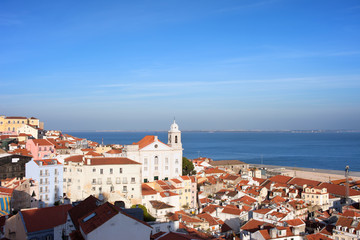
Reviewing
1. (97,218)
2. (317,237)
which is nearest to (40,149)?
(317,237)

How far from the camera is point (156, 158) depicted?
41.0m

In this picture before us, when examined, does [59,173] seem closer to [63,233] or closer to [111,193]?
[111,193]

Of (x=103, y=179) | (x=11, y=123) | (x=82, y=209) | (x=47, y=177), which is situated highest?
(x=11, y=123)

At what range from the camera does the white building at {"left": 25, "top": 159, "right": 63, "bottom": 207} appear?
28.5m

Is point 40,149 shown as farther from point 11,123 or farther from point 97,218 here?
point 97,218

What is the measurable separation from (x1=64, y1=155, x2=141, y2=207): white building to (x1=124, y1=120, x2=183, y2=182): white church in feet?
24.2

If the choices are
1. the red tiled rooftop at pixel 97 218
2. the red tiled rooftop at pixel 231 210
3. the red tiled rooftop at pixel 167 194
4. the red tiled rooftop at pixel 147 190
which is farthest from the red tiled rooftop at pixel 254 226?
the red tiled rooftop at pixel 97 218

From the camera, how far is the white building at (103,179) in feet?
101

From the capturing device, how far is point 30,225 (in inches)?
627

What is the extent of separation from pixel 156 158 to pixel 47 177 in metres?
14.5

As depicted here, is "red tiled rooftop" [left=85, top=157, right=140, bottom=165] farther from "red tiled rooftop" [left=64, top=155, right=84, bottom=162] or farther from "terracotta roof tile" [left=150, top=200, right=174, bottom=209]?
"terracotta roof tile" [left=150, top=200, right=174, bottom=209]

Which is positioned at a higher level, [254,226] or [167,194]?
[167,194]

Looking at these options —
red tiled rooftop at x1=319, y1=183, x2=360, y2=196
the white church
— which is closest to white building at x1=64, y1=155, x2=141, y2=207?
the white church

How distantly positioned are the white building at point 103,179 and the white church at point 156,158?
7.36 m
